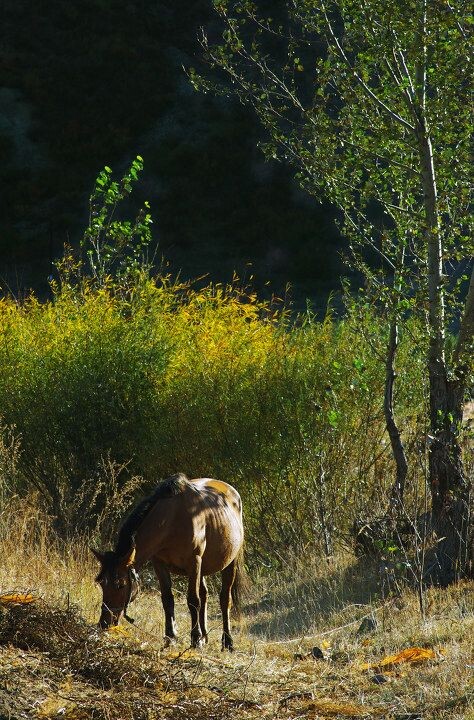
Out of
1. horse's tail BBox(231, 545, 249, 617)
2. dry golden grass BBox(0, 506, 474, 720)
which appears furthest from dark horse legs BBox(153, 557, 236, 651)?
horse's tail BBox(231, 545, 249, 617)

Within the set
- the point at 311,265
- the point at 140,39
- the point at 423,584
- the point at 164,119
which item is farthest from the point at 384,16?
the point at 140,39

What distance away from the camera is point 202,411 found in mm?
11297

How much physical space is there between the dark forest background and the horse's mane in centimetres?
2308

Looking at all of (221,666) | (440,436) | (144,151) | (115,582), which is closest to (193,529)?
(115,582)

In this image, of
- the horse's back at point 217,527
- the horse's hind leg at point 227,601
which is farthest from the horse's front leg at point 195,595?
the horse's hind leg at point 227,601

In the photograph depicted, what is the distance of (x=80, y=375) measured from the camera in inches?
448

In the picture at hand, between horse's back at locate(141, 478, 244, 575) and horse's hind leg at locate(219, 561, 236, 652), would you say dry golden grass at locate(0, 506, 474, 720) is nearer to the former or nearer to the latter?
horse's hind leg at locate(219, 561, 236, 652)

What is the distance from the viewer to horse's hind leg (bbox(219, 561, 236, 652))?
23.7 ft

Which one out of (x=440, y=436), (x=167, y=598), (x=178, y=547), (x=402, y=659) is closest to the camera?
(x=402, y=659)

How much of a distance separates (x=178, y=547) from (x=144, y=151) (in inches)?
1278

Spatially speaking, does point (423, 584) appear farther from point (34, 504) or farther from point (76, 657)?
point (34, 504)

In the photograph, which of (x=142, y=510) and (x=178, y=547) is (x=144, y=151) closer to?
(x=178, y=547)

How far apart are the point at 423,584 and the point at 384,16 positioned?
4.45 metres

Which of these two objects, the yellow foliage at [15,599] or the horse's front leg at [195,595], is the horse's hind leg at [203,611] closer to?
the horse's front leg at [195,595]
